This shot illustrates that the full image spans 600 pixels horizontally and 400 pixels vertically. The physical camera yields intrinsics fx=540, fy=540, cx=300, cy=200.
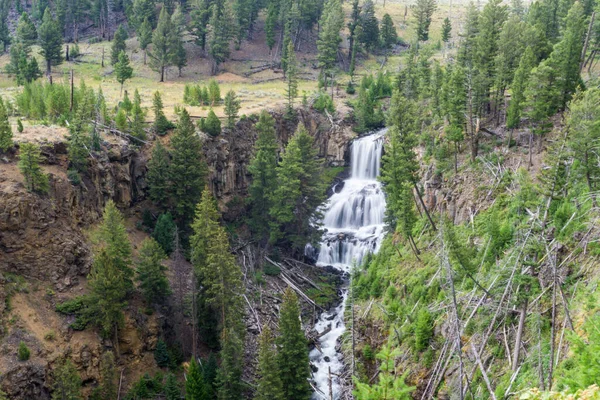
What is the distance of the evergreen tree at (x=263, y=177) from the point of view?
5731 cm

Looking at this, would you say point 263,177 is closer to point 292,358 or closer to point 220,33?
point 292,358

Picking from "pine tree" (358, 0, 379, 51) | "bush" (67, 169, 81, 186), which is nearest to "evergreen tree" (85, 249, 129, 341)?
"bush" (67, 169, 81, 186)

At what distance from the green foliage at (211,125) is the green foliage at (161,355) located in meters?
25.5

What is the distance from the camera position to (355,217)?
61.7 metres

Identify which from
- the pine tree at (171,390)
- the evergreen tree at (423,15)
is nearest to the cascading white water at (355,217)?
the pine tree at (171,390)

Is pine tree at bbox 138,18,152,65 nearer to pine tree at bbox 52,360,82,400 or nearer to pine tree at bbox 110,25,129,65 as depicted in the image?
pine tree at bbox 110,25,129,65

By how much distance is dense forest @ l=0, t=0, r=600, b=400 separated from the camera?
29703 millimetres

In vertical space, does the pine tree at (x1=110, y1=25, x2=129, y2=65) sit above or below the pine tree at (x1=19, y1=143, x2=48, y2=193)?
above

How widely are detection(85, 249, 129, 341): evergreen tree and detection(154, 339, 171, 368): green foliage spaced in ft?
11.5

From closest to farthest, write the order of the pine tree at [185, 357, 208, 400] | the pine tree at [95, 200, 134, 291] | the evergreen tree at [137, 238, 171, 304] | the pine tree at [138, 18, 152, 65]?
the pine tree at [185, 357, 208, 400] → the pine tree at [95, 200, 134, 291] → the evergreen tree at [137, 238, 171, 304] → the pine tree at [138, 18, 152, 65]

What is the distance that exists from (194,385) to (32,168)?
71.1 ft

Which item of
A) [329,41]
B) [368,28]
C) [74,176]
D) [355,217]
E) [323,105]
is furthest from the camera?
[368,28]

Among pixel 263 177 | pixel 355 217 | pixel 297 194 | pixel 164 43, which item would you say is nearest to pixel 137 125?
pixel 263 177

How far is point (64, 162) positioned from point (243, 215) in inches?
821
